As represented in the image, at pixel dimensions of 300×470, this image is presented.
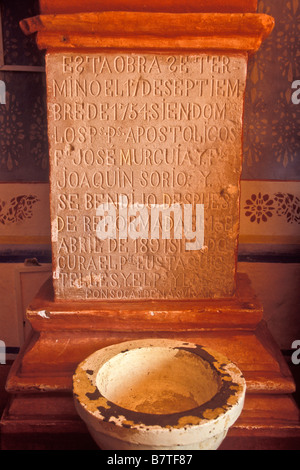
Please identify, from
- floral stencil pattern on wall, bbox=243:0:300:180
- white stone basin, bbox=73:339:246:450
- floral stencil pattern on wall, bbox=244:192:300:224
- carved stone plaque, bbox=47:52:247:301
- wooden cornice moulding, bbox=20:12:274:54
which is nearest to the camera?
white stone basin, bbox=73:339:246:450

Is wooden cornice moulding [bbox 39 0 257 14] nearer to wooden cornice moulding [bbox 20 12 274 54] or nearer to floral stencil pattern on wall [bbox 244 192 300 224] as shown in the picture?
wooden cornice moulding [bbox 20 12 274 54]

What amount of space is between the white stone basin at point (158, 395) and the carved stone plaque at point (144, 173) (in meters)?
0.38

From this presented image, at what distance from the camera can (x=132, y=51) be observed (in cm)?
172

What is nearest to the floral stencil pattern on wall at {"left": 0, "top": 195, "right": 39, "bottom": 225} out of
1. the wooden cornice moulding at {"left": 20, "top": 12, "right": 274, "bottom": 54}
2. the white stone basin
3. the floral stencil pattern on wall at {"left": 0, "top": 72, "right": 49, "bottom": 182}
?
the floral stencil pattern on wall at {"left": 0, "top": 72, "right": 49, "bottom": 182}

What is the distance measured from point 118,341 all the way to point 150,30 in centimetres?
134

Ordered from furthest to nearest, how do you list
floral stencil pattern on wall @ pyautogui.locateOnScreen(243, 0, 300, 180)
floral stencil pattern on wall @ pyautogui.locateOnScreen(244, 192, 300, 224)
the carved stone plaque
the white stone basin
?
floral stencil pattern on wall @ pyautogui.locateOnScreen(244, 192, 300, 224) < floral stencil pattern on wall @ pyautogui.locateOnScreen(243, 0, 300, 180) < the carved stone plaque < the white stone basin

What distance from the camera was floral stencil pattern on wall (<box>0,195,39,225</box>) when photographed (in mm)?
2527

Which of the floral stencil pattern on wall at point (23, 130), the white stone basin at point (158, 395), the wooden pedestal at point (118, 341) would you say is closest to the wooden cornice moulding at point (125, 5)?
the floral stencil pattern on wall at point (23, 130)

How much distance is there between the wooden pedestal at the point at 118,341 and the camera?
1686 mm

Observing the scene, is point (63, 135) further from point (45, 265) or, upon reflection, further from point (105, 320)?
point (45, 265)

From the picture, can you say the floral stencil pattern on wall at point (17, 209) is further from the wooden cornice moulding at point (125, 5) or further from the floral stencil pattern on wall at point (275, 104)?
the floral stencil pattern on wall at point (275, 104)

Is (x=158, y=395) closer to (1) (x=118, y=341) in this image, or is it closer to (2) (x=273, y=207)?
(1) (x=118, y=341)

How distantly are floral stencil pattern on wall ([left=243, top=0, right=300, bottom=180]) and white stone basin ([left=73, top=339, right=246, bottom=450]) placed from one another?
135 cm

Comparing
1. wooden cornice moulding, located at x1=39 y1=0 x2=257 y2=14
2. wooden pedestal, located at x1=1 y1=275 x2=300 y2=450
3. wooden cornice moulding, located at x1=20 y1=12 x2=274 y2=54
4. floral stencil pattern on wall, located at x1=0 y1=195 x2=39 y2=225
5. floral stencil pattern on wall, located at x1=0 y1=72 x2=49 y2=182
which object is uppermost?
wooden cornice moulding, located at x1=39 y1=0 x2=257 y2=14
